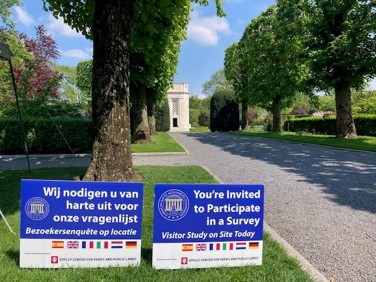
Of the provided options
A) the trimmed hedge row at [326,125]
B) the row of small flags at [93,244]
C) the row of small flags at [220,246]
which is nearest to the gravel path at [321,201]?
the row of small flags at [220,246]

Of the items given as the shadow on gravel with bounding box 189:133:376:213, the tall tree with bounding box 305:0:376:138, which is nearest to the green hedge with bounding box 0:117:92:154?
the shadow on gravel with bounding box 189:133:376:213

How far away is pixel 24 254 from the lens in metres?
3.37

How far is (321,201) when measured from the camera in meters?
6.38

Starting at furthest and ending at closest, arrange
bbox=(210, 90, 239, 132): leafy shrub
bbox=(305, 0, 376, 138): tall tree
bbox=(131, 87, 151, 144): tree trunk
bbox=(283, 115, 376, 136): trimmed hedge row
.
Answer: bbox=(210, 90, 239, 132): leafy shrub
bbox=(283, 115, 376, 136): trimmed hedge row
bbox=(131, 87, 151, 144): tree trunk
bbox=(305, 0, 376, 138): tall tree

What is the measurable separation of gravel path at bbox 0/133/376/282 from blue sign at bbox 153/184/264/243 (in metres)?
0.99

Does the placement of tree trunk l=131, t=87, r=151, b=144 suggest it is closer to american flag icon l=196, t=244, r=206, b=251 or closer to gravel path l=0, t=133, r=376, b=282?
gravel path l=0, t=133, r=376, b=282

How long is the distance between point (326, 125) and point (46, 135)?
22.5 meters

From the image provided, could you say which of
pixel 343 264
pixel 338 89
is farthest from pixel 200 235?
pixel 338 89

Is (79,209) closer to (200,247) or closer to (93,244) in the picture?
(93,244)

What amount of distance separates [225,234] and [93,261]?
1.31 meters

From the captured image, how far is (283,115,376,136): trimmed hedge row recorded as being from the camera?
24228 millimetres

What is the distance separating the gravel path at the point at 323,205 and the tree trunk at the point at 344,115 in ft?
24.9

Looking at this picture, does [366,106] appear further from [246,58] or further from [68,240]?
[68,240]

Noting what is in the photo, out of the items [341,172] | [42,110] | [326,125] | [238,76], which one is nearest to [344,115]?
[326,125]
